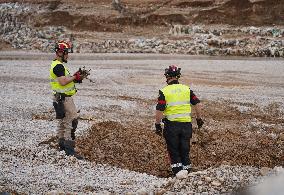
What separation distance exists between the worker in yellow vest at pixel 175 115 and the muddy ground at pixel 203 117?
76 cm

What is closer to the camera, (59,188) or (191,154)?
(59,188)

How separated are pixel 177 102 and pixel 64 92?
226cm

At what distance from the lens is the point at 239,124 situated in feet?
45.3

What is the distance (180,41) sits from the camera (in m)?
35.1

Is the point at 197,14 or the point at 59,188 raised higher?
the point at 197,14

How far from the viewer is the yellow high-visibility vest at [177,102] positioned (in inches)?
330

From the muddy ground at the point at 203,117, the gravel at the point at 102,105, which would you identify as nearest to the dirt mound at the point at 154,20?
the gravel at the point at 102,105

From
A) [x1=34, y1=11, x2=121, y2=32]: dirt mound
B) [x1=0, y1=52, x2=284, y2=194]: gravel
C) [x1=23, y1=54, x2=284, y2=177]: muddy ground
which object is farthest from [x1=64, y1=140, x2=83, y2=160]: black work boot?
[x1=34, y1=11, x2=121, y2=32]: dirt mound

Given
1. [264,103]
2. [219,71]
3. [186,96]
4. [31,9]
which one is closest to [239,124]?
[264,103]

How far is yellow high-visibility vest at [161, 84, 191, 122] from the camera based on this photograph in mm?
Result: 8375

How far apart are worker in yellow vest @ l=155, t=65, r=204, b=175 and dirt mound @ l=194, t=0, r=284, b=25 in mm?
32930

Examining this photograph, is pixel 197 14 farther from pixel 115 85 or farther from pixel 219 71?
pixel 115 85

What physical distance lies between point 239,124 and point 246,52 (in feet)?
60.4

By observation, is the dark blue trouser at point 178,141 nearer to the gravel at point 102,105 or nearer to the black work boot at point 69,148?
the gravel at point 102,105
